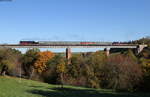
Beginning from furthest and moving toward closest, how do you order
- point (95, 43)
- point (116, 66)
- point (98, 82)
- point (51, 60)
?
1. point (95, 43)
2. point (51, 60)
3. point (98, 82)
4. point (116, 66)

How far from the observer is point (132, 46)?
100 m

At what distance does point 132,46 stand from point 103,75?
139 feet

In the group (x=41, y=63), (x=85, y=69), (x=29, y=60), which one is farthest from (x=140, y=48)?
(x=29, y=60)

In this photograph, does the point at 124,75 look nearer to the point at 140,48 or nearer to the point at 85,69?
the point at 85,69

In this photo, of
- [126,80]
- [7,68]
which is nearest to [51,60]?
[7,68]

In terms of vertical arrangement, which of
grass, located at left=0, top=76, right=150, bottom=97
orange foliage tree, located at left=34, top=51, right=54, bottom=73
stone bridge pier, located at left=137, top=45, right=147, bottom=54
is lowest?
grass, located at left=0, top=76, right=150, bottom=97

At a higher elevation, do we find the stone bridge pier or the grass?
the stone bridge pier

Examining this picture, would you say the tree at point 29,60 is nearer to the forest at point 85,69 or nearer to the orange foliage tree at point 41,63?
the forest at point 85,69

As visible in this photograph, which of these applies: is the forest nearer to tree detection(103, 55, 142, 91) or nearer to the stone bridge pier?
tree detection(103, 55, 142, 91)

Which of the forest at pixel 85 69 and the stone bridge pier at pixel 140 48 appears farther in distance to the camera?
the stone bridge pier at pixel 140 48

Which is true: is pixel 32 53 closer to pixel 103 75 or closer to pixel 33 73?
pixel 33 73

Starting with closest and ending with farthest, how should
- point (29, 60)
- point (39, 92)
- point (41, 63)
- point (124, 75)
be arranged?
1. point (39, 92)
2. point (124, 75)
3. point (41, 63)
4. point (29, 60)

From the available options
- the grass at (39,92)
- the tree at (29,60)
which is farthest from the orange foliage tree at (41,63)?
the grass at (39,92)

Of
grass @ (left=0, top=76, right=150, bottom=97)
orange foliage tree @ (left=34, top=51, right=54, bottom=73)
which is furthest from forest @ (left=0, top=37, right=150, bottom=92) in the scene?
grass @ (left=0, top=76, right=150, bottom=97)
